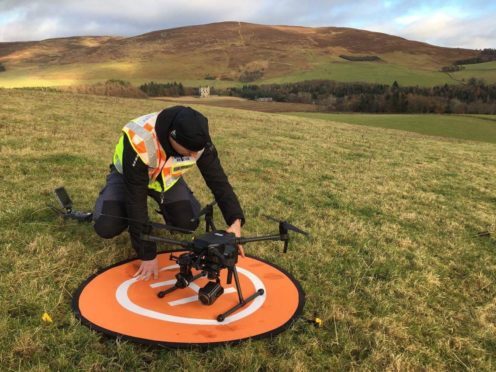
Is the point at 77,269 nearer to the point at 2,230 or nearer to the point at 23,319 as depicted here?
the point at 23,319

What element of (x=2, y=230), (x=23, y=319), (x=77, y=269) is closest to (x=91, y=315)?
(x=23, y=319)

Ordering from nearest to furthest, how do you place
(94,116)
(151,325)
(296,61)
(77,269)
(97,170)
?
(151,325)
(77,269)
(97,170)
(94,116)
(296,61)

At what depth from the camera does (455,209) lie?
10.1 metres

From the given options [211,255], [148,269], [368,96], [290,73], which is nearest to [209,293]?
[211,255]

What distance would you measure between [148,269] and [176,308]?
0.69 metres

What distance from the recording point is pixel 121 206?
217 inches

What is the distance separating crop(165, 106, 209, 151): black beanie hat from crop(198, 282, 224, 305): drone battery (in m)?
1.55

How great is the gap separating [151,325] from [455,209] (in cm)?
871

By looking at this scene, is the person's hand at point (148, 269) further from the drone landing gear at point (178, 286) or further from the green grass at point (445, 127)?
the green grass at point (445, 127)

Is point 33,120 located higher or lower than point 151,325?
higher

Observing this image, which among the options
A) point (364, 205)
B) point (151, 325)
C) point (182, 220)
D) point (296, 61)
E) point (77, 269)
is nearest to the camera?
point (151, 325)

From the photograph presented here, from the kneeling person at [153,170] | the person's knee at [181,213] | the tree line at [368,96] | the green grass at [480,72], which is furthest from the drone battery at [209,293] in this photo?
the green grass at [480,72]

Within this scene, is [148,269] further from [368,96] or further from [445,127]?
[368,96]

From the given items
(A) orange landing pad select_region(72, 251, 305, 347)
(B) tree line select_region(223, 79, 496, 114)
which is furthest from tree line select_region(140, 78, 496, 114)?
(A) orange landing pad select_region(72, 251, 305, 347)
